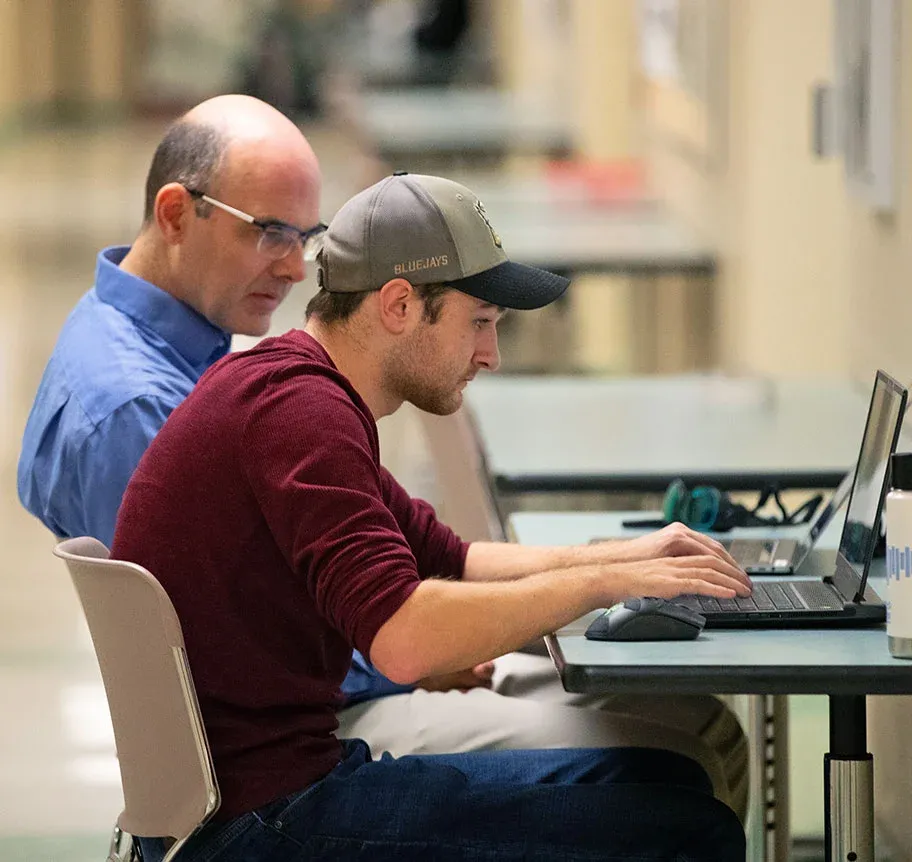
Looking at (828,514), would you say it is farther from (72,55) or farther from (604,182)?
(72,55)

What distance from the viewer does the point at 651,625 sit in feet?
6.51

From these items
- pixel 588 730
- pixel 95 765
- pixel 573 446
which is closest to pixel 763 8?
pixel 573 446

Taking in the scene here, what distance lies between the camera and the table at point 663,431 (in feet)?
10.7

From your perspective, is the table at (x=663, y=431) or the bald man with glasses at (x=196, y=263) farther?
the table at (x=663, y=431)

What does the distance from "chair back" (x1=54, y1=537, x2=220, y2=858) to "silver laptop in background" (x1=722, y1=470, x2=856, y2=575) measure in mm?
889

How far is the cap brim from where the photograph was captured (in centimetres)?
205

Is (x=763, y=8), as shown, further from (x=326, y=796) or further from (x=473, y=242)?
(x=326, y=796)

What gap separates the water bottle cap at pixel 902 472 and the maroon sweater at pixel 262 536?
1.74 feet

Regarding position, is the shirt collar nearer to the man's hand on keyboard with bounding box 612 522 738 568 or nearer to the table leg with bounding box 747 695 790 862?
the man's hand on keyboard with bounding box 612 522 738 568

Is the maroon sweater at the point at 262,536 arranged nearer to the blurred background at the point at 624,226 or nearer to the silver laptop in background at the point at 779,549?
the silver laptop in background at the point at 779,549

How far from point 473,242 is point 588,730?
738mm

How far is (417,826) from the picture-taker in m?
1.96

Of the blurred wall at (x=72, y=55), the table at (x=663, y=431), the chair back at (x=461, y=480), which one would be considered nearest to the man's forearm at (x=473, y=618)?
the chair back at (x=461, y=480)

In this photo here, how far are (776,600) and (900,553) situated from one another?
13.6 inches
